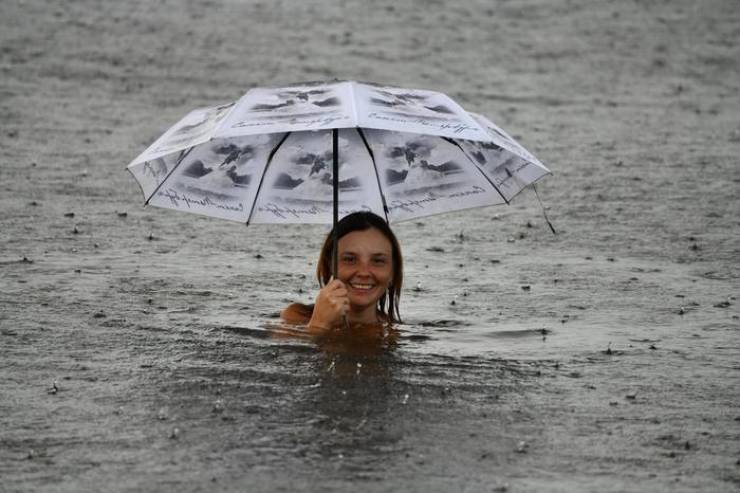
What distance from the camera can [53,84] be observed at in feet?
51.9

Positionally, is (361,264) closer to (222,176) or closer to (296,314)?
(296,314)

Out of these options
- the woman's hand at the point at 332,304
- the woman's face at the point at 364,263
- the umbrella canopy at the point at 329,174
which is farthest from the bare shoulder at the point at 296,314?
the umbrella canopy at the point at 329,174

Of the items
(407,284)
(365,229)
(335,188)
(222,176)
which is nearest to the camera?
(335,188)

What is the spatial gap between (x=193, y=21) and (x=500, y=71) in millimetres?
4531

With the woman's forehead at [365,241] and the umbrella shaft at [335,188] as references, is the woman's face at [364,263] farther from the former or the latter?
the umbrella shaft at [335,188]

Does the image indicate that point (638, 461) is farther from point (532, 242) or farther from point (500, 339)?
point (532, 242)

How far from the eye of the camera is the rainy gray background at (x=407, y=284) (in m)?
5.98

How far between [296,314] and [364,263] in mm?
610

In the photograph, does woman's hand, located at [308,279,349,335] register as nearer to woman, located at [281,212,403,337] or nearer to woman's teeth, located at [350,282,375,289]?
woman, located at [281,212,403,337]

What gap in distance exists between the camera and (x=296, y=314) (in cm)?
824

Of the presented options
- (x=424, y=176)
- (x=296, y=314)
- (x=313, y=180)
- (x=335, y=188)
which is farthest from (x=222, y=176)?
(x=424, y=176)

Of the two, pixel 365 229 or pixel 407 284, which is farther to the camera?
pixel 407 284

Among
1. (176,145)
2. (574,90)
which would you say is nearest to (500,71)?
(574,90)

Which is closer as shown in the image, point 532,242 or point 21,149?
point 532,242
